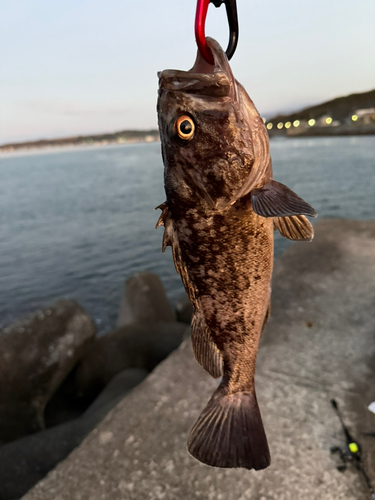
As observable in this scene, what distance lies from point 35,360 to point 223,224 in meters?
5.15

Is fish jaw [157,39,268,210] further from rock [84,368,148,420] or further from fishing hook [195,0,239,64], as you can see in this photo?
rock [84,368,148,420]

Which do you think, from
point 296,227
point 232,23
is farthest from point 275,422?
point 232,23

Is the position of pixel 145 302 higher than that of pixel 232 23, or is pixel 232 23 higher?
pixel 232 23

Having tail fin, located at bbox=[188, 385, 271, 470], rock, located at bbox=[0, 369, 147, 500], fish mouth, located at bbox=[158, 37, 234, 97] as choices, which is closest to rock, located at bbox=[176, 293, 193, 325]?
rock, located at bbox=[0, 369, 147, 500]

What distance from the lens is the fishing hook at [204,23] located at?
110 centimetres

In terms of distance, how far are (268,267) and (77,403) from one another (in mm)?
5583

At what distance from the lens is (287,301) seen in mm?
6016

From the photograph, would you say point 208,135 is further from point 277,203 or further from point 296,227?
point 296,227

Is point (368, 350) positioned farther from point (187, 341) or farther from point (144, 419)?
point (144, 419)

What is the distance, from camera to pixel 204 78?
4.50ft

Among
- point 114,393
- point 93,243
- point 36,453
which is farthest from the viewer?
point 93,243

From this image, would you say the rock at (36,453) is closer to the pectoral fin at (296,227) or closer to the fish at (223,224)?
the fish at (223,224)

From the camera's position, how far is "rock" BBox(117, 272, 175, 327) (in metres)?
8.60

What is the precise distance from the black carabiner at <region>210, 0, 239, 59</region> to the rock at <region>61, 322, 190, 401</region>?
536 centimetres
